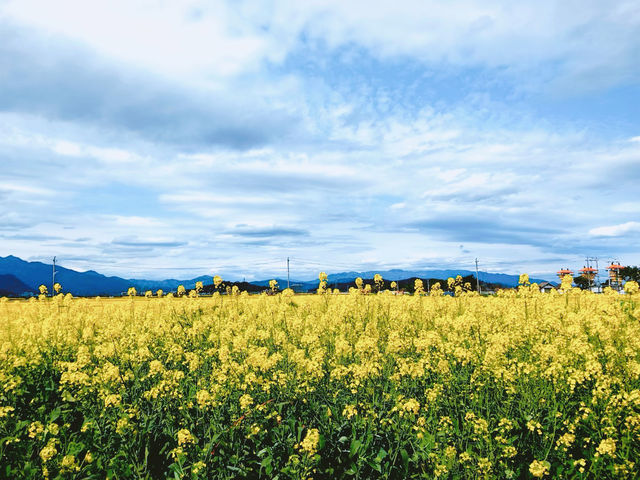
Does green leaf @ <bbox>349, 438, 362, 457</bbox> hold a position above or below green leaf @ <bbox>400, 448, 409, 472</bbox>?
A: above

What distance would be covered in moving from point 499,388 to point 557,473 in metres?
1.28

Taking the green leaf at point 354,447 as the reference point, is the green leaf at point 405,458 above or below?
below

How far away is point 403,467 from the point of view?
443 cm

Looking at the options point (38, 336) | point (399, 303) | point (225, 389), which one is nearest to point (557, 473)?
point (225, 389)

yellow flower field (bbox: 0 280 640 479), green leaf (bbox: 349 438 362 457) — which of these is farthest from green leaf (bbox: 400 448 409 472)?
green leaf (bbox: 349 438 362 457)

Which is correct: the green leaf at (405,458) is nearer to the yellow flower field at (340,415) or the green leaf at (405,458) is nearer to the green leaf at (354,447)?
the yellow flower field at (340,415)

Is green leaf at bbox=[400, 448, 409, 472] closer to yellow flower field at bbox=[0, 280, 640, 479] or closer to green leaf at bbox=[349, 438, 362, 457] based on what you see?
yellow flower field at bbox=[0, 280, 640, 479]

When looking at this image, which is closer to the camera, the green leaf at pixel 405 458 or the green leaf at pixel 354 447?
the green leaf at pixel 354 447

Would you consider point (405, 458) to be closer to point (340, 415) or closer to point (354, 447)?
point (354, 447)

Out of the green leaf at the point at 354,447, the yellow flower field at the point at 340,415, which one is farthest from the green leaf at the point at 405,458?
the green leaf at the point at 354,447

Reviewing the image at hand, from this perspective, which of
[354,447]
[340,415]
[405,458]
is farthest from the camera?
[340,415]

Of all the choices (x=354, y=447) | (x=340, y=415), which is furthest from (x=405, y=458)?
(x=340, y=415)

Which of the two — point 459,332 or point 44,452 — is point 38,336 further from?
point 459,332

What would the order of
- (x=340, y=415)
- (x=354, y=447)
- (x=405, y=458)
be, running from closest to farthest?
1. (x=354, y=447)
2. (x=405, y=458)
3. (x=340, y=415)
